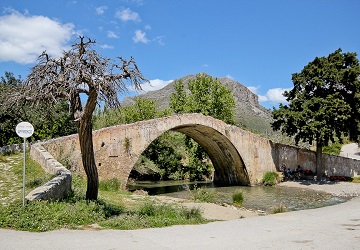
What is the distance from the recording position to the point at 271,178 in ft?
92.6

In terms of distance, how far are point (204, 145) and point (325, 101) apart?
10.3 meters

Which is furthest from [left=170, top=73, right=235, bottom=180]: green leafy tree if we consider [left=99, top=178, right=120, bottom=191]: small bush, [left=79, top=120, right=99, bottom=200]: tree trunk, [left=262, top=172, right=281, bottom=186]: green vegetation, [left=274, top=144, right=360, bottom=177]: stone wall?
[left=79, top=120, right=99, bottom=200]: tree trunk

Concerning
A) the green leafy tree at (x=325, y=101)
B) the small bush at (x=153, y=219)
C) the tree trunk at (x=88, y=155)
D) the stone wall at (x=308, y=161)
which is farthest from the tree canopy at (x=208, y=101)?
the small bush at (x=153, y=219)

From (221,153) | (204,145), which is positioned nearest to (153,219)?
(221,153)

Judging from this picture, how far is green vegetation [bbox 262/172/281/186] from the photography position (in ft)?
91.9

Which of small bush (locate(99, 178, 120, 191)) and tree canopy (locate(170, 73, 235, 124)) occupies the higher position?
tree canopy (locate(170, 73, 235, 124))

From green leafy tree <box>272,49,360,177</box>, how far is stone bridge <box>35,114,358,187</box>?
3450 mm

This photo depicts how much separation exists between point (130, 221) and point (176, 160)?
84.8ft

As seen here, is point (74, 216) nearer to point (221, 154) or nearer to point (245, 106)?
point (221, 154)

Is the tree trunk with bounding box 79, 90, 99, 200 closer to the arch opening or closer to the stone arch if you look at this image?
the stone arch

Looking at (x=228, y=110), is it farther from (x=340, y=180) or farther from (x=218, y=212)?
(x=218, y=212)

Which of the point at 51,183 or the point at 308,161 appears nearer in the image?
the point at 51,183

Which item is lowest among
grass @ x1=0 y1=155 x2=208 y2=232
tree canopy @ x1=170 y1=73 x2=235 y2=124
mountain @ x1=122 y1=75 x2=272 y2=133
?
grass @ x1=0 y1=155 x2=208 y2=232

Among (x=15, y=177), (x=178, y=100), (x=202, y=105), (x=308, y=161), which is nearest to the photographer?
(x=15, y=177)
